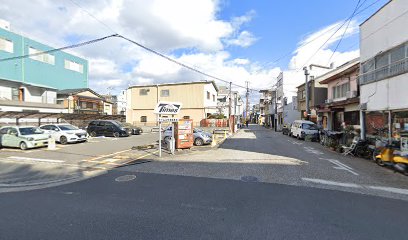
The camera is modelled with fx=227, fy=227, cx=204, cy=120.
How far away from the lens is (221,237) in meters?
Result: 3.55

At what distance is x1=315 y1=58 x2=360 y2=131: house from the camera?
16.9 meters

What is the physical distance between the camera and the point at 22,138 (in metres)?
13.8

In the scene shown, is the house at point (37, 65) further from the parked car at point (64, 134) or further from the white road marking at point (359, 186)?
the white road marking at point (359, 186)

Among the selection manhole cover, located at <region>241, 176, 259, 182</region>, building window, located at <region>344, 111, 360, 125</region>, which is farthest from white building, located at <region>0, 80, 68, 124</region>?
building window, located at <region>344, 111, 360, 125</region>

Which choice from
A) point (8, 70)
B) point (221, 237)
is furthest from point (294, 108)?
point (8, 70)

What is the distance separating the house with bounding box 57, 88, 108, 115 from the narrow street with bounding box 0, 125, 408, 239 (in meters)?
30.4

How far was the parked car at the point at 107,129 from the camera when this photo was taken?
76.8 feet

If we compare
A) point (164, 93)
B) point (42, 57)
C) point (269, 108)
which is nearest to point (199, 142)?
point (164, 93)

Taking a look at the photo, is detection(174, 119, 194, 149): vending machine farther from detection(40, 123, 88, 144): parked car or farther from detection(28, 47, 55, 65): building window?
detection(28, 47, 55, 65): building window

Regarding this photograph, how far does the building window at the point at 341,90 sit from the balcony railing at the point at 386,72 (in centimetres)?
685

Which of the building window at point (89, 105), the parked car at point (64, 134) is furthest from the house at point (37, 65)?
the parked car at point (64, 134)

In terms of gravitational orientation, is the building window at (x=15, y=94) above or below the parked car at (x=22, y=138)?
above

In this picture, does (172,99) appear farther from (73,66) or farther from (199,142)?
(199,142)

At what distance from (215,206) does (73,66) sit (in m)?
42.5
